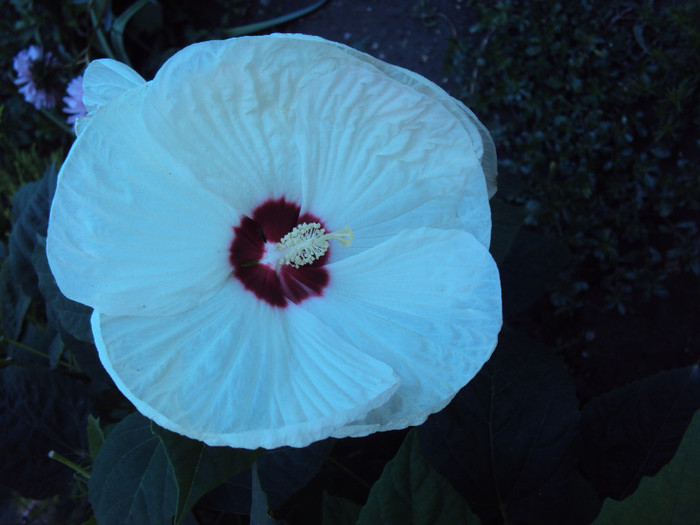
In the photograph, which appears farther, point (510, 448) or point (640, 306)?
point (640, 306)

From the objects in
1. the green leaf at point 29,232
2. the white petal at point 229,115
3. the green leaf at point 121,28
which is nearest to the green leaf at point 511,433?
the white petal at point 229,115

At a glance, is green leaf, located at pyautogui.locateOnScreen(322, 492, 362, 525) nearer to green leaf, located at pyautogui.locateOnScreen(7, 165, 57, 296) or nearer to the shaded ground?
green leaf, located at pyautogui.locateOnScreen(7, 165, 57, 296)

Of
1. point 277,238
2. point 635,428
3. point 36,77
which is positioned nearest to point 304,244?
point 277,238

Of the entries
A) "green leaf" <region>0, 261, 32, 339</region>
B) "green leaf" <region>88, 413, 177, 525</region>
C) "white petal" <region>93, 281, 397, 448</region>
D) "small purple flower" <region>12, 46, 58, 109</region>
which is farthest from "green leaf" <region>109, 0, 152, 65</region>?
"white petal" <region>93, 281, 397, 448</region>

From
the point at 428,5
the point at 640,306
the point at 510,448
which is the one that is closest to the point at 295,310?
the point at 510,448

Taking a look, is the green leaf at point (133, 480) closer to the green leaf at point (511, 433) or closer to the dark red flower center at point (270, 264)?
the dark red flower center at point (270, 264)

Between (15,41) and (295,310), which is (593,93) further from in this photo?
(15,41)

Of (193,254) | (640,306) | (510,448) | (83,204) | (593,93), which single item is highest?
(83,204)
